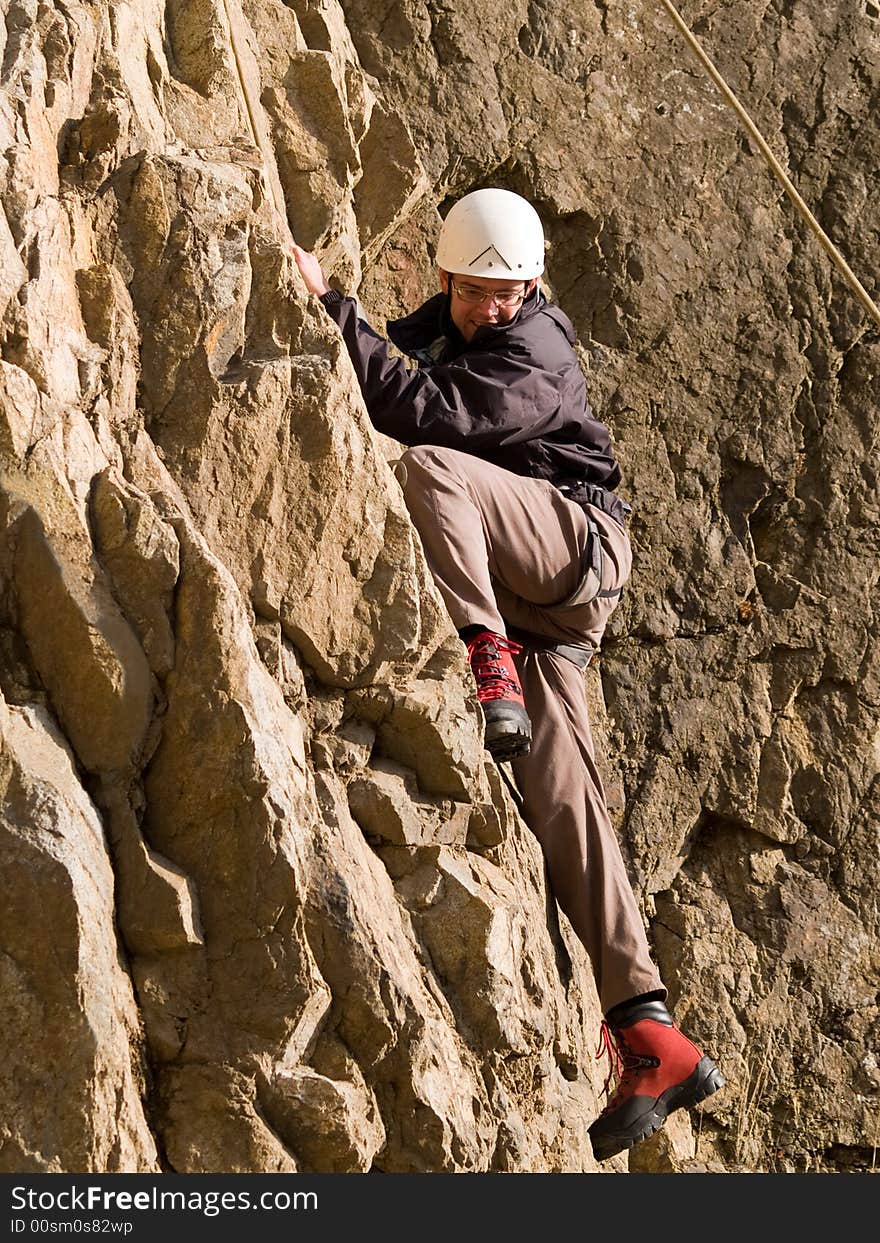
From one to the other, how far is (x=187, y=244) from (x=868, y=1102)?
5129mm

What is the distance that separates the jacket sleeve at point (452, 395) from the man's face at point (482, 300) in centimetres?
22

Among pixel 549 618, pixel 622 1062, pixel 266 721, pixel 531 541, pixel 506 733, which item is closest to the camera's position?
pixel 266 721

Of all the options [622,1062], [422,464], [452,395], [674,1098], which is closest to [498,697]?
[422,464]

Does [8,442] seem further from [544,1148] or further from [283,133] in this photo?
[283,133]

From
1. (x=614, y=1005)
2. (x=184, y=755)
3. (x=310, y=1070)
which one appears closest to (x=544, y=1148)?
(x=614, y=1005)

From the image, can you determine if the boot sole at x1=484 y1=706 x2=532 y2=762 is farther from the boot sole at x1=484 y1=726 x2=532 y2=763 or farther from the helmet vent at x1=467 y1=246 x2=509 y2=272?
the helmet vent at x1=467 y1=246 x2=509 y2=272

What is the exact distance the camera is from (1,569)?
4.01 metres

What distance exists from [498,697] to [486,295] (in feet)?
4.99

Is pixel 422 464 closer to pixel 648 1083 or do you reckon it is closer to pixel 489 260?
pixel 489 260

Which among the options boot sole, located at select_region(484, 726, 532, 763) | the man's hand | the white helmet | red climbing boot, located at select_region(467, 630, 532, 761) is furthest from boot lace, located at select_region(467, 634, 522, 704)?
the white helmet

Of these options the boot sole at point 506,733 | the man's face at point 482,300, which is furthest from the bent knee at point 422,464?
the boot sole at point 506,733

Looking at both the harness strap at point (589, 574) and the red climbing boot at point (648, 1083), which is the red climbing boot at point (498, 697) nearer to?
the harness strap at point (589, 574)

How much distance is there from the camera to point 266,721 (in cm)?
419

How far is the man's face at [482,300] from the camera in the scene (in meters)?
5.77
